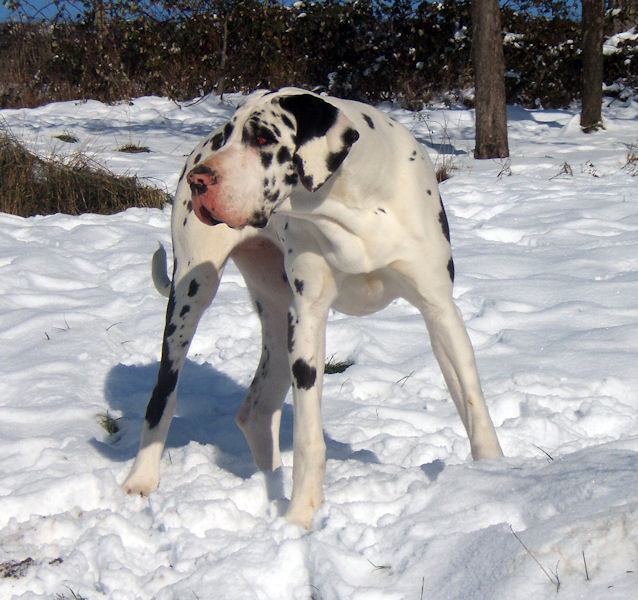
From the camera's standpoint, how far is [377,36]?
14672 mm

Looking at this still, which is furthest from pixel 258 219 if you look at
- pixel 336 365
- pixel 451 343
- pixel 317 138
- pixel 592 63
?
pixel 592 63

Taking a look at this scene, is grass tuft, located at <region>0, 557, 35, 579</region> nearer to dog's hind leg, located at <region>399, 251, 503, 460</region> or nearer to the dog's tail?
dog's hind leg, located at <region>399, 251, 503, 460</region>

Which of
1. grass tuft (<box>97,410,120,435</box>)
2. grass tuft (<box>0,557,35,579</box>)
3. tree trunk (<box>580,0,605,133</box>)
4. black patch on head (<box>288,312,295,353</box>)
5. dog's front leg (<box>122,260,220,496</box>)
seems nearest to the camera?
grass tuft (<box>0,557,35,579</box>)

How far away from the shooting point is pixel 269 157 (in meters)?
2.52

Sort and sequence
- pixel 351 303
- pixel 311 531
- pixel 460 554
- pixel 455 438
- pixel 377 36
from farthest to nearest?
pixel 377 36 < pixel 455 438 < pixel 351 303 < pixel 311 531 < pixel 460 554

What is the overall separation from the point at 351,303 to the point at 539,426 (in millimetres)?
1285

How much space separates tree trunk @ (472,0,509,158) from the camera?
10031mm

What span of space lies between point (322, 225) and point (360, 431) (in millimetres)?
1419

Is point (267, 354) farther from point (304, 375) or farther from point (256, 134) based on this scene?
point (256, 134)

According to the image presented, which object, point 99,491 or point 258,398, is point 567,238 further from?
point 99,491

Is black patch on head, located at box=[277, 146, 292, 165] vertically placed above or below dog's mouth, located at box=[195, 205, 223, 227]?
above

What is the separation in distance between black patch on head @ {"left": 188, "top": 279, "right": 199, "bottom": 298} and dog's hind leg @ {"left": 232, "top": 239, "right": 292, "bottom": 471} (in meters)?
0.23

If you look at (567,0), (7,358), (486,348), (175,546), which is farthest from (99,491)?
(567,0)

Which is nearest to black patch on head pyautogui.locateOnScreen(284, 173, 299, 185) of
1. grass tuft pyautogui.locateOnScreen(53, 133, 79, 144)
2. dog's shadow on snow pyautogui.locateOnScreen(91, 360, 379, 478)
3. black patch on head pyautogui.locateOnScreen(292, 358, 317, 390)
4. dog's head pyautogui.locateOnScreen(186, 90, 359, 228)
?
dog's head pyautogui.locateOnScreen(186, 90, 359, 228)
